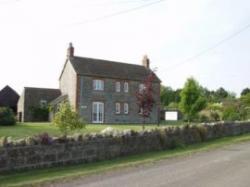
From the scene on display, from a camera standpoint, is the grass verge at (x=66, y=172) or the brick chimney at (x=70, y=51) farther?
the brick chimney at (x=70, y=51)

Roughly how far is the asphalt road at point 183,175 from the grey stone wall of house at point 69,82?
3699 centimetres

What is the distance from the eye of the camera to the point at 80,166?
16141 mm

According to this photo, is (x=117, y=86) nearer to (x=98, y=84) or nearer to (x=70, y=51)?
(x=98, y=84)

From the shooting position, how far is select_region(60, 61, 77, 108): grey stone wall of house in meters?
54.0

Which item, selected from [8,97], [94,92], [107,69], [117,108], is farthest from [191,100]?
[8,97]

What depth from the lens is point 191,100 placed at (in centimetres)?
6097

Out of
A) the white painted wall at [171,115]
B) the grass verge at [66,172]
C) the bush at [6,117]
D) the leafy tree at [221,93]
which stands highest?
the leafy tree at [221,93]

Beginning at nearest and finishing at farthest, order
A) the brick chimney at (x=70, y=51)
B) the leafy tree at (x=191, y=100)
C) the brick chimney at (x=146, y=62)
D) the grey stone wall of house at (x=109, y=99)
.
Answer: the grey stone wall of house at (x=109, y=99), the brick chimney at (x=70, y=51), the leafy tree at (x=191, y=100), the brick chimney at (x=146, y=62)

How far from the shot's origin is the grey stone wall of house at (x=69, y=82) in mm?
53969

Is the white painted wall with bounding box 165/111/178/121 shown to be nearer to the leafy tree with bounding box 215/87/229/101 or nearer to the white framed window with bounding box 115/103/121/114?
the white framed window with bounding box 115/103/121/114

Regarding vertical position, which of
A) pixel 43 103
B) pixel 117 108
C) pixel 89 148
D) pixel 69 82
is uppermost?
pixel 69 82

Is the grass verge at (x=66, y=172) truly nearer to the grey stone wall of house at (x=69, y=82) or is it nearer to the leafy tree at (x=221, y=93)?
the grey stone wall of house at (x=69, y=82)

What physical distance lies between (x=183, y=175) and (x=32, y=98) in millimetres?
46758

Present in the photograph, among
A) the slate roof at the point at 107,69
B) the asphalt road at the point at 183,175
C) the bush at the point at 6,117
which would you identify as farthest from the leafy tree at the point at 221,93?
the asphalt road at the point at 183,175
